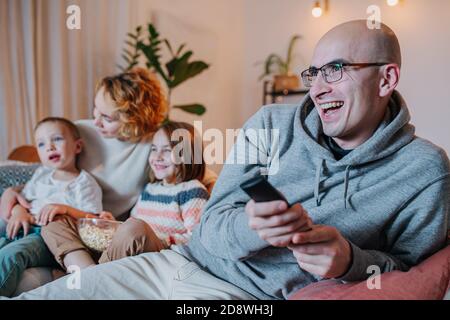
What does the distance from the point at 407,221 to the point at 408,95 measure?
2289 millimetres

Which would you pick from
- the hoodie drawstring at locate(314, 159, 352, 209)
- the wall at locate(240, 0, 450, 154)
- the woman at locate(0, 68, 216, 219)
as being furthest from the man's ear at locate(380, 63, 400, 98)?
the wall at locate(240, 0, 450, 154)

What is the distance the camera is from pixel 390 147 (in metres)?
0.91

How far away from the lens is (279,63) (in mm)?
3586

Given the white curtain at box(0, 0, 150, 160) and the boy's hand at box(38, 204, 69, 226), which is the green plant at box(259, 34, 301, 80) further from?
the boy's hand at box(38, 204, 69, 226)

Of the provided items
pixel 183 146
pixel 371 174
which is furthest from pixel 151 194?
pixel 371 174

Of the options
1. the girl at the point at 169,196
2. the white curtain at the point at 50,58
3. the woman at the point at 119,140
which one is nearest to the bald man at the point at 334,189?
the girl at the point at 169,196

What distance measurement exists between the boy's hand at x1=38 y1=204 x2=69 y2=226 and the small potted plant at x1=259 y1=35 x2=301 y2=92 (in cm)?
248

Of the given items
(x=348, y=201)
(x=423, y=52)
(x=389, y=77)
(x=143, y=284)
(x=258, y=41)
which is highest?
(x=258, y=41)

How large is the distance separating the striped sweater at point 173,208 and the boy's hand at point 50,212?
25cm

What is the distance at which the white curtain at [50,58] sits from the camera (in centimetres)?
243

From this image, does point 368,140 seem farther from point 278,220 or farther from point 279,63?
point 279,63

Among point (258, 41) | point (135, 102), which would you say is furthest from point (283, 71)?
point (135, 102)

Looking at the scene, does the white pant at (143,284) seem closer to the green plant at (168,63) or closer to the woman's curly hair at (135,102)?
the woman's curly hair at (135,102)

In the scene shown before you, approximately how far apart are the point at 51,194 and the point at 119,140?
31cm
